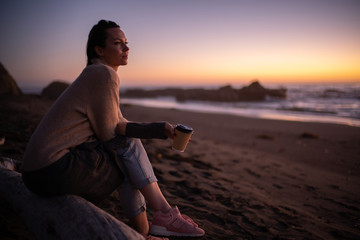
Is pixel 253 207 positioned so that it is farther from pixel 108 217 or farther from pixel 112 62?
pixel 112 62

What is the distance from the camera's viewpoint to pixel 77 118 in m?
1.58

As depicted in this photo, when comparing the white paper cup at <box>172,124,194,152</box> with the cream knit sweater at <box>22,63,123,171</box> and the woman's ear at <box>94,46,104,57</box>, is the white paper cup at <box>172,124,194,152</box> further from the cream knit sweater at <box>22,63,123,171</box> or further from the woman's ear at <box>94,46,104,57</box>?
the woman's ear at <box>94,46,104,57</box>

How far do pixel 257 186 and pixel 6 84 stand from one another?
14.3 m

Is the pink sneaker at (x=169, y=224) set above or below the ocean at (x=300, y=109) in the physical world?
below

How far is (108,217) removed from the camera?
4.87 ft

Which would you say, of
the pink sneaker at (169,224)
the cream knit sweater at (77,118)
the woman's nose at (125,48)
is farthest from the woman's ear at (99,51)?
the pink sneaker at (169,224)

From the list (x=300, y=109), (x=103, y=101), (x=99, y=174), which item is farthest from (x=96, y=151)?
(x=300, y=109)

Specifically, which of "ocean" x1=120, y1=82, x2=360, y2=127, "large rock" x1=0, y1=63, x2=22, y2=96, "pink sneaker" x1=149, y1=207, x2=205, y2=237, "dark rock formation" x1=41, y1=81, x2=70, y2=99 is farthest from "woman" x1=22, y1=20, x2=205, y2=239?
"dark rock formation" x1=41, y1=81, x2=70, y2=99

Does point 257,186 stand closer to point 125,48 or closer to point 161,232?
point 161,232

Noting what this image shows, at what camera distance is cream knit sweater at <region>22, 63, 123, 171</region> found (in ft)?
4.88

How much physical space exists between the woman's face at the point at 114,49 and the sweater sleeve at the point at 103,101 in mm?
401

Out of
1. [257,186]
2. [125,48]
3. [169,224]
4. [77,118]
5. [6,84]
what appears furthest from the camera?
[6,84]

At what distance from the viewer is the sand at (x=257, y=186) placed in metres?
2.53

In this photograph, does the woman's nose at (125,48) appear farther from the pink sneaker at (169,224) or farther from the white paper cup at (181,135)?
the pink sneaker at (169,224)
